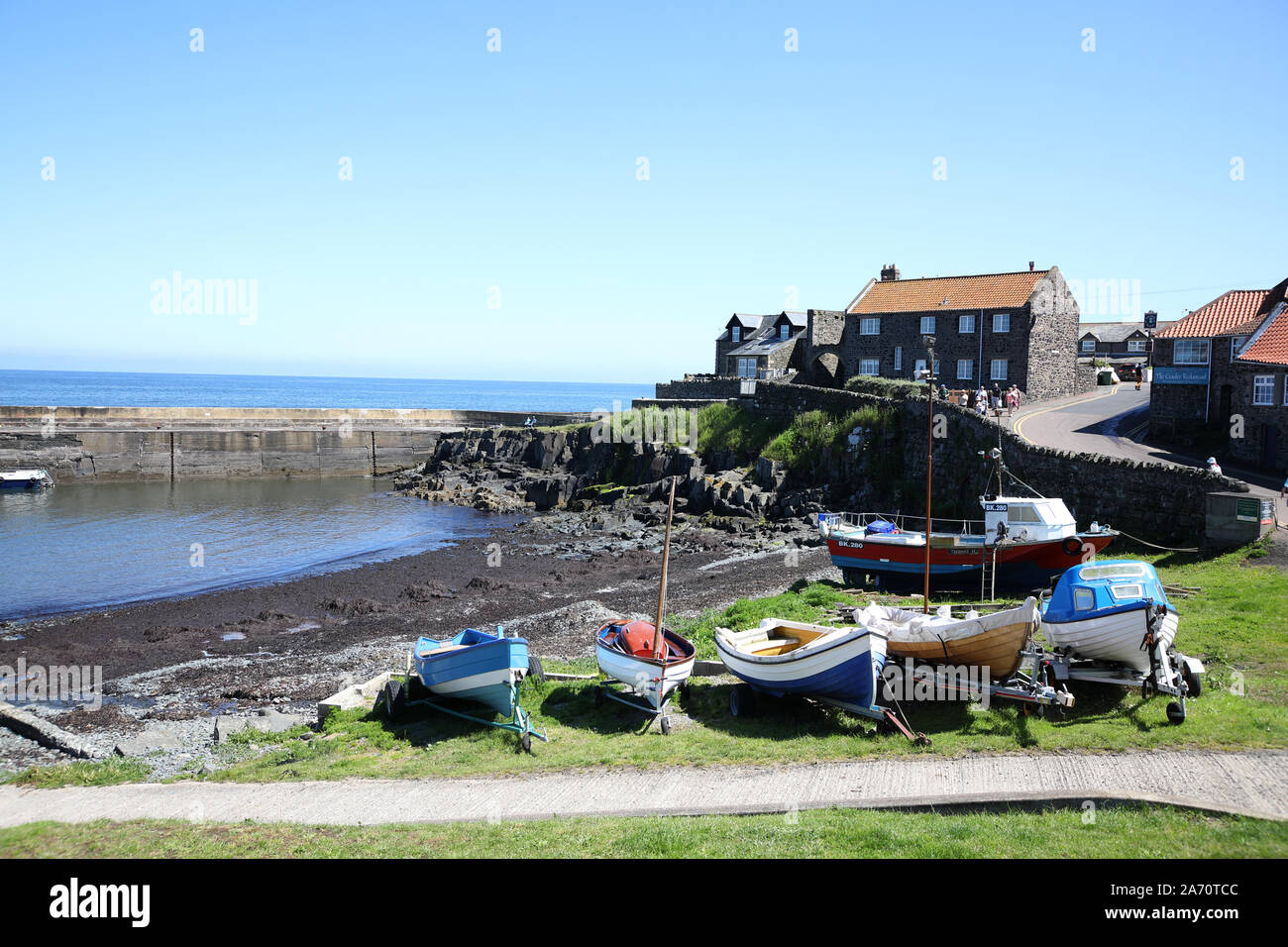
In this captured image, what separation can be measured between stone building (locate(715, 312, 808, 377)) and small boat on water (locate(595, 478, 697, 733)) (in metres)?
45.2

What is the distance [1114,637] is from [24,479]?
67.8 m

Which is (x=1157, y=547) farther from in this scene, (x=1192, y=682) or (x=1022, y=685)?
(x=1022, y=685)

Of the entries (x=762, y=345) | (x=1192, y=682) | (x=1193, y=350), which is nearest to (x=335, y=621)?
(x=1192, y=682)

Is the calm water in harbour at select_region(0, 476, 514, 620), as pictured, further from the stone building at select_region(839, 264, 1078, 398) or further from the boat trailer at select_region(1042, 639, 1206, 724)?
the boat trailer at select_region(1042, 639, 1206, 724)

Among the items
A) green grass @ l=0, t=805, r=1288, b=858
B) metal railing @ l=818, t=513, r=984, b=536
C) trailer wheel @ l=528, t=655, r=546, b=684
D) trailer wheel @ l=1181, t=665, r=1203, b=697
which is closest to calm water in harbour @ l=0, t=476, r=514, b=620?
trailer wheel @ l=528, t=655, r=546, b=684

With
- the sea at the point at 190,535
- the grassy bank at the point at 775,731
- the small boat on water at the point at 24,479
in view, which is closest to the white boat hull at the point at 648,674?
the grassy bank at the point at 775,731

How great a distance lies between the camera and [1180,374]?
36.8 meters

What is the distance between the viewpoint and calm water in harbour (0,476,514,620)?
33.6m
